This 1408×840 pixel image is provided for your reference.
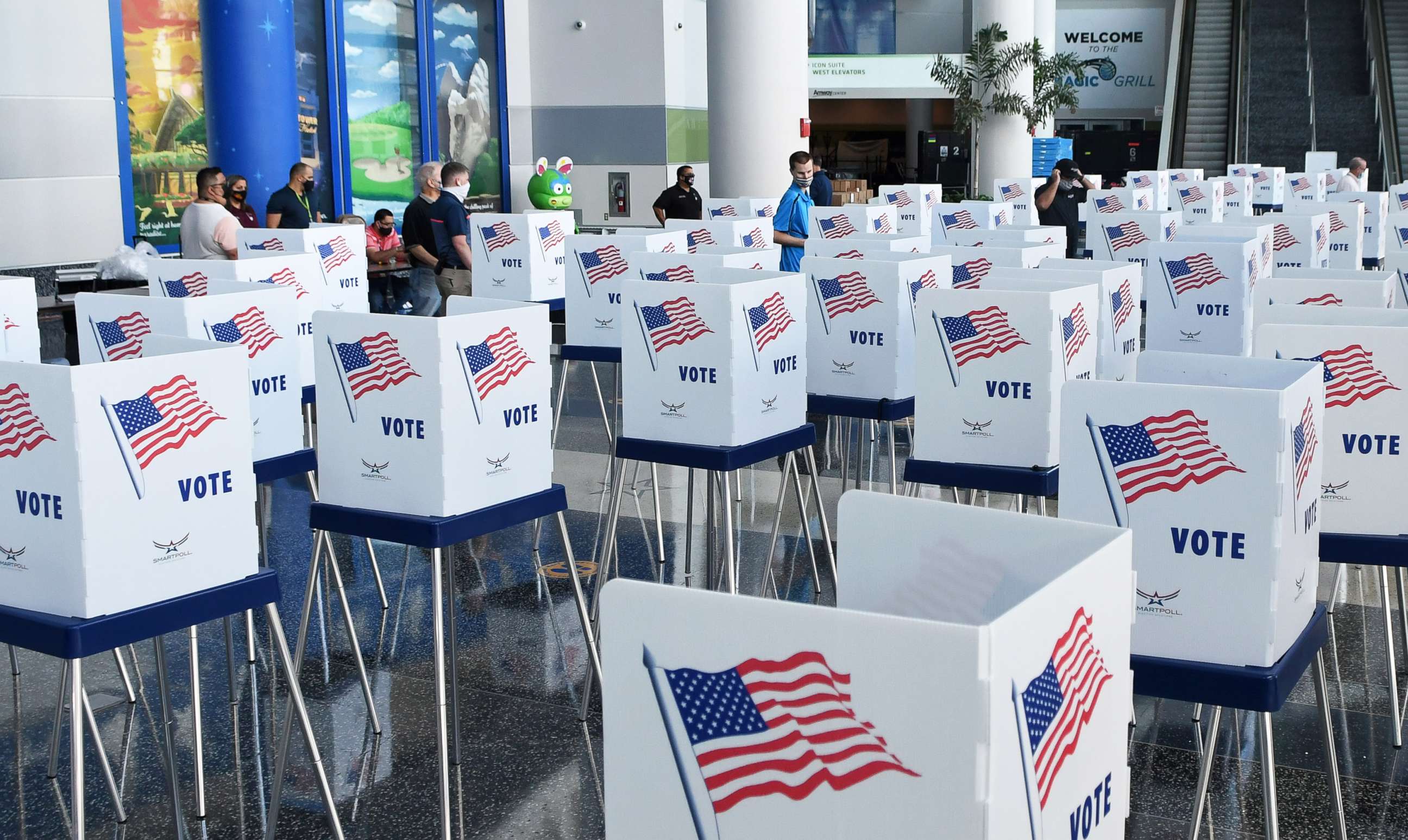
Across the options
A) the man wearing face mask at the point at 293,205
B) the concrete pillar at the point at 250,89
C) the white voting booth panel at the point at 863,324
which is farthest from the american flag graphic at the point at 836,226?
the concrete pillar at the point at 250,89

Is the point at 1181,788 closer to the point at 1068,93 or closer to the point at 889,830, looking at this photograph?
the point at 889,830

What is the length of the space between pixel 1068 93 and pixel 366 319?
21840mm

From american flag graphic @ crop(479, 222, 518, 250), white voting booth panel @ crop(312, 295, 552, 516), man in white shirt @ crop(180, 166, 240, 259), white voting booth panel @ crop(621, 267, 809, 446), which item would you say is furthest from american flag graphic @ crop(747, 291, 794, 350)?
man in white shirt @ crop(180, 166, 240, 259)

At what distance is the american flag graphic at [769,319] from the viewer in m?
4.54

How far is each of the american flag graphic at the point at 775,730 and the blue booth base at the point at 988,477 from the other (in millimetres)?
2459

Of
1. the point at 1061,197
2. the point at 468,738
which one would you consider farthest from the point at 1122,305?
the point at 1061,197

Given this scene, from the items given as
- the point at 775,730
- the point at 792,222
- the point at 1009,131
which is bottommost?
the point at 775,730

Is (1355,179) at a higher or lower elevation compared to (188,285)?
higher

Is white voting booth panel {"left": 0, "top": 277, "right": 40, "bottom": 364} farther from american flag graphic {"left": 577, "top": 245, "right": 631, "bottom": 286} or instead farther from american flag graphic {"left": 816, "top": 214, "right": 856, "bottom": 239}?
american flag graphic {"left": 816, "top": 214, "right": 856, "bottom": 239}

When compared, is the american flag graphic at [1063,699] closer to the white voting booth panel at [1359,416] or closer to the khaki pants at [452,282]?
the white voting booth panel at [1359,416]

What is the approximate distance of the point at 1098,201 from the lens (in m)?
11.1

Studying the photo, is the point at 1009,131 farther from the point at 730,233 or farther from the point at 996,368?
the point at 996,368

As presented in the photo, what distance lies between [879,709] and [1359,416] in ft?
7.68

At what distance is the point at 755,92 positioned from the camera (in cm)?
1380
